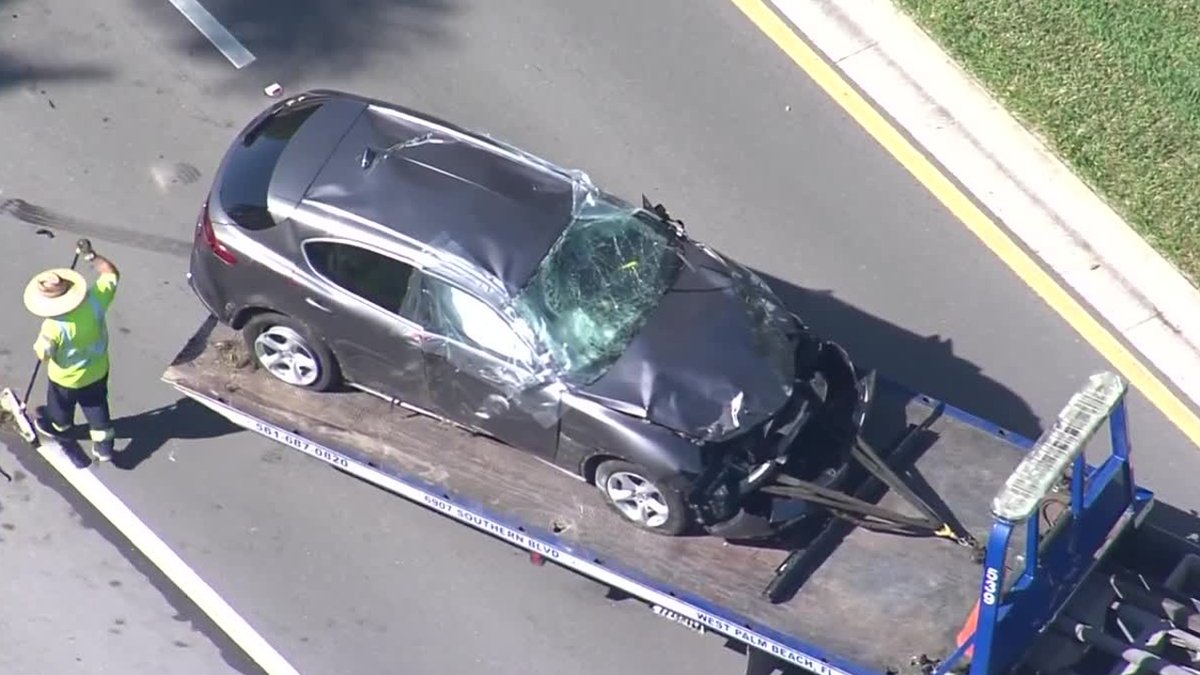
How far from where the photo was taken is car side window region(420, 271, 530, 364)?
1119 cm

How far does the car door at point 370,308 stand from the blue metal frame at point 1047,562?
11.7 feet

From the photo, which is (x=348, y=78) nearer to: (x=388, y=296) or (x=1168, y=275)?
(x=388, y=296)

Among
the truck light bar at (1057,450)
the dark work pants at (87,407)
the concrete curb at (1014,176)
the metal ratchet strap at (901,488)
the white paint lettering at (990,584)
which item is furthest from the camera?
the concrete curb at (1014,176)

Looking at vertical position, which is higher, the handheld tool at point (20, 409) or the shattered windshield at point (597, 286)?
the shattered windshield at point (597, 286)

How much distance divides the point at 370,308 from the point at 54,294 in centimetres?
195

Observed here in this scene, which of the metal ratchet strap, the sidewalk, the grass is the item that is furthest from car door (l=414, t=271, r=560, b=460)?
the grass

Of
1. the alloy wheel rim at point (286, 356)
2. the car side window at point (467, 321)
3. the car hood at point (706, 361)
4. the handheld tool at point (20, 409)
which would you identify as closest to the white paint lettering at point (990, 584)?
the car hood at point (706, 361)

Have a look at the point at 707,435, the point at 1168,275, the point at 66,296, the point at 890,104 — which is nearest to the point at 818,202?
the point at 890,104

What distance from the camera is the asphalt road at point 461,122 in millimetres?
11836

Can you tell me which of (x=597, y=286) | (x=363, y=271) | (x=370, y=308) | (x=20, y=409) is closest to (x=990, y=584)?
(x=597, y=286)

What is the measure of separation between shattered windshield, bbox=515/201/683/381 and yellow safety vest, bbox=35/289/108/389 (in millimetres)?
2696

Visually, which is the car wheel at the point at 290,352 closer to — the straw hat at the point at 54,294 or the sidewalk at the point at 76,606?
the straw hat at the point at 54,294

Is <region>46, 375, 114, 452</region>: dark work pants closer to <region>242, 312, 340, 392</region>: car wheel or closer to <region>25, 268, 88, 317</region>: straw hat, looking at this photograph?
<region>25, 268, 88, 317</region>: straw hat

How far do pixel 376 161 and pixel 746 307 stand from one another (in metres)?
2.41
